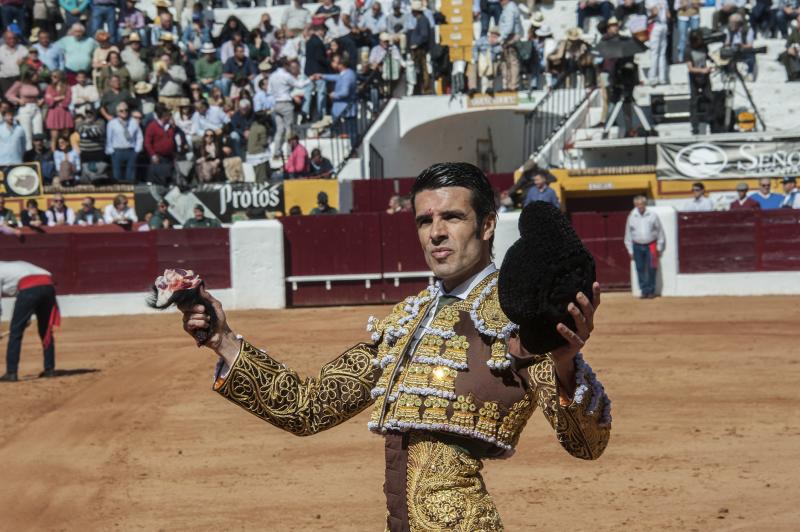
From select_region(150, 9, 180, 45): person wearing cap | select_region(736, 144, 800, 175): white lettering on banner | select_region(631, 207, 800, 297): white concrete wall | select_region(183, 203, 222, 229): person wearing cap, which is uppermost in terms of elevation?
select_region(150, 9, 180, 45): person wearing cap

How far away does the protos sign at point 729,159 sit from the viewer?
16.8 m

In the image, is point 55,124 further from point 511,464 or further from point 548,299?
point 548,299

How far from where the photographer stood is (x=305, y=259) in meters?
15.9

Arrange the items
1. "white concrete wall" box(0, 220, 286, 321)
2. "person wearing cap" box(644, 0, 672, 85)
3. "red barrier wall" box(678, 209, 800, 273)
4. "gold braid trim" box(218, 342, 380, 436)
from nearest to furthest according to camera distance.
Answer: "gold braid trim" box(218, 342, 380, 436), "red barrier wall" box(678, 209, 800, 273), "white concrete wall" box(0, 220, 286, 321), "person wearing cap" box(644, 0, 672, 85)

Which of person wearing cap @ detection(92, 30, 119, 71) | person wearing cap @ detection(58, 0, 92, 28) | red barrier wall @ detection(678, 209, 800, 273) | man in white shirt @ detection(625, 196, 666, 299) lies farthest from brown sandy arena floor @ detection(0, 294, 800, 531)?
person wearing cap @ detection(58, 0, 92, 28)

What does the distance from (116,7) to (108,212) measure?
5120mm

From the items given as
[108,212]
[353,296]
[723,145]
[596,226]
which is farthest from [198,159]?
[723,145]

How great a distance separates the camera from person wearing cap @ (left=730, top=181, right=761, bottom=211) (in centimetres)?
1608

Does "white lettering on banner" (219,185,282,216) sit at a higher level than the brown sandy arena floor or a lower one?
higher

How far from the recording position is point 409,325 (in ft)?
9.02

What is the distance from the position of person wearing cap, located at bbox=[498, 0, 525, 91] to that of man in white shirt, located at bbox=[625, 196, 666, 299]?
4.16 meters

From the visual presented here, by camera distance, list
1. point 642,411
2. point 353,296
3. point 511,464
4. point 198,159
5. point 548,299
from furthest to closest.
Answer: point 198,159 → point 353,296 → point 642,411 → point 511,464 → point 548,299

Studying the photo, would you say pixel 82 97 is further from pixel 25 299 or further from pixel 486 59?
pixel 25 299

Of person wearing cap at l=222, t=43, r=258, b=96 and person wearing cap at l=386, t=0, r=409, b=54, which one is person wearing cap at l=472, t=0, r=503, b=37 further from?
person wearing cap at l=222, t=43, r=258, b=96
